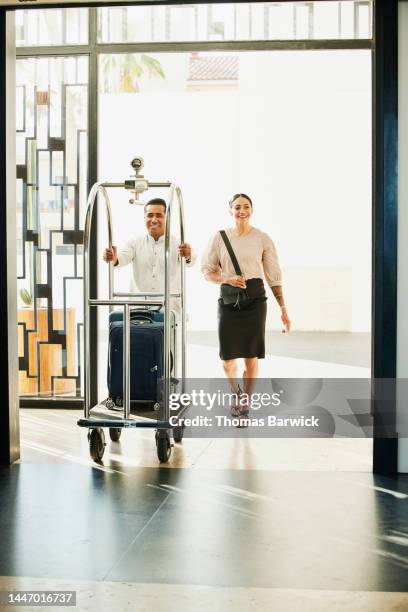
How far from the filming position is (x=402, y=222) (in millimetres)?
4355

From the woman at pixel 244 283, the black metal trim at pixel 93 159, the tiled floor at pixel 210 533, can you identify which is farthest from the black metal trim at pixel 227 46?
the tiled floor at pixel 210 533

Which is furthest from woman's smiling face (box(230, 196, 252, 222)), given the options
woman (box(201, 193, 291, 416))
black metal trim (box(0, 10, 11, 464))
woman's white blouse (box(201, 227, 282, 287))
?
black metal trim (box(0, 10, 11, 464))

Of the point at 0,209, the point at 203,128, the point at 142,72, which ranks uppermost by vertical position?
the point at 142,72

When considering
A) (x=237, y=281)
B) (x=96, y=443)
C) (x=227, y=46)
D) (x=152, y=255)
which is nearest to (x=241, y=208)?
(x=237, y=281)

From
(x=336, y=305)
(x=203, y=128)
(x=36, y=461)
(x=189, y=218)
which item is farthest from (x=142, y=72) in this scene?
(x=36, y=461)

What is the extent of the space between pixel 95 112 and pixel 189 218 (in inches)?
332

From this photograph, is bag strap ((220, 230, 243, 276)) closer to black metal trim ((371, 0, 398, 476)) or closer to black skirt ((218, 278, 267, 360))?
black skirt ((218, 278, 267, 360))

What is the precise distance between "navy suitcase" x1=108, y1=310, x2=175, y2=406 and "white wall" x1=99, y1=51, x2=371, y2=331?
8.99 meters

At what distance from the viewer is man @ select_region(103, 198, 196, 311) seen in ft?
16.6

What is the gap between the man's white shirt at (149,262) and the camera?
5.05 m

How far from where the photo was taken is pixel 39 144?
20.1 feet

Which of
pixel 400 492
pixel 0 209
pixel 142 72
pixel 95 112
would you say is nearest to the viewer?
pixel 400 492

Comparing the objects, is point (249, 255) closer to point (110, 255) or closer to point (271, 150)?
point (110, 255)

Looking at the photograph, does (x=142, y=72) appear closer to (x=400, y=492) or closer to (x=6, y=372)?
(x=6, y=372)
